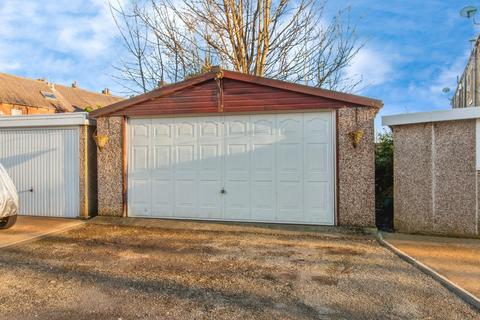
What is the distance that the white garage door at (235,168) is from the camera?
7.00m

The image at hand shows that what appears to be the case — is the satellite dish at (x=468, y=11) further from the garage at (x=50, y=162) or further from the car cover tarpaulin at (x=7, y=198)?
the car cover tarpaulin at (x=7, y=198)

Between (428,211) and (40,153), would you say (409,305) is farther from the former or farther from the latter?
(40,153)

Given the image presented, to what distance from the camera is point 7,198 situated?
6449mm

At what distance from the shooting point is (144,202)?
7867 mm

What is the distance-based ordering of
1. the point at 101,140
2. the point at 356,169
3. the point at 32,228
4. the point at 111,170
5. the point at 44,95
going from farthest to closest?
the point at 44,95, the point at 111,170, the point at 101,140, the point at 32,228, the point at 356,169

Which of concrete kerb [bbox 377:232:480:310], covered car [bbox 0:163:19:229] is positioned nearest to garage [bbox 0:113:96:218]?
covered car [bbox 0:163:19:229]

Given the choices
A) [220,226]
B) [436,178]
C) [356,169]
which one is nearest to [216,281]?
[220,226]

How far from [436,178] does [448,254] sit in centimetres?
162

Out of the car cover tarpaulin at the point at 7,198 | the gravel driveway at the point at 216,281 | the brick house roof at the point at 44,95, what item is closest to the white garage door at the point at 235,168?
the gravel driveway at the point at 216,281

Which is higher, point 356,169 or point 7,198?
point 356,169

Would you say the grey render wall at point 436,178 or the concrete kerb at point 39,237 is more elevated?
the grey render wall at point 436,178

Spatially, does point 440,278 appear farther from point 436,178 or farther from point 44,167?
point 44,167

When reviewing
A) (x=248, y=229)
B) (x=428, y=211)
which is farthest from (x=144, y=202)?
(x=428, y=211)

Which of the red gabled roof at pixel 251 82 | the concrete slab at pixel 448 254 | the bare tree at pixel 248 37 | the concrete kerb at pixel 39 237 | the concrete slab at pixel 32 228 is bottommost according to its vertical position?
the concrete slab at pixel 448 254
